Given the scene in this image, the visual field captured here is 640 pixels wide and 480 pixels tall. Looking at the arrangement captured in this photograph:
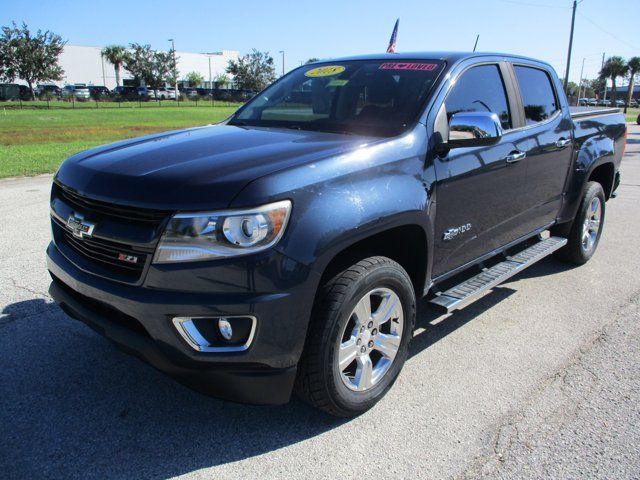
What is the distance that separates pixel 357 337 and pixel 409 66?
187 cm

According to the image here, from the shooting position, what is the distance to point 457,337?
3811 mm

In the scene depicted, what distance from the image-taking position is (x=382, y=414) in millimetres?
2900

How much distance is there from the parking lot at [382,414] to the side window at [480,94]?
5.09 feet

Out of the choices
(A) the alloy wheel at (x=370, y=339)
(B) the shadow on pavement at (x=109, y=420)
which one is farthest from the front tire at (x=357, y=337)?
(B) the shadow on pavement at (x=109, y=420)

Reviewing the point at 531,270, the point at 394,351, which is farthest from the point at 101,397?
the point at 531,270

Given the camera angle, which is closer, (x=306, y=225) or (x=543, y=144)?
(x=306, y=225)

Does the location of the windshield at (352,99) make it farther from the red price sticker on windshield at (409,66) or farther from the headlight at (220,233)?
the headlight at (220,233)

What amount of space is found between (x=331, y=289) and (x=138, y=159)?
118cm

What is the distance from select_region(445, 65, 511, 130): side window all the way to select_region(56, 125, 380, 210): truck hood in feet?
2.62

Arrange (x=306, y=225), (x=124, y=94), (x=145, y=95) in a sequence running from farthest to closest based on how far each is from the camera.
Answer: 1. (x=145, y=95)
2. (x=124, y=94)
3. (x=306, y=225)

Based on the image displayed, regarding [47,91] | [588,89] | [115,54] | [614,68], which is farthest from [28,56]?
[588,89]

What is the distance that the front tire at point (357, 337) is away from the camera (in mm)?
2498

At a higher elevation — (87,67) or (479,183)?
(87,67)

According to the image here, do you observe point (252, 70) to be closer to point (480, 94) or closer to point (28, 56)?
point (28, 56)
